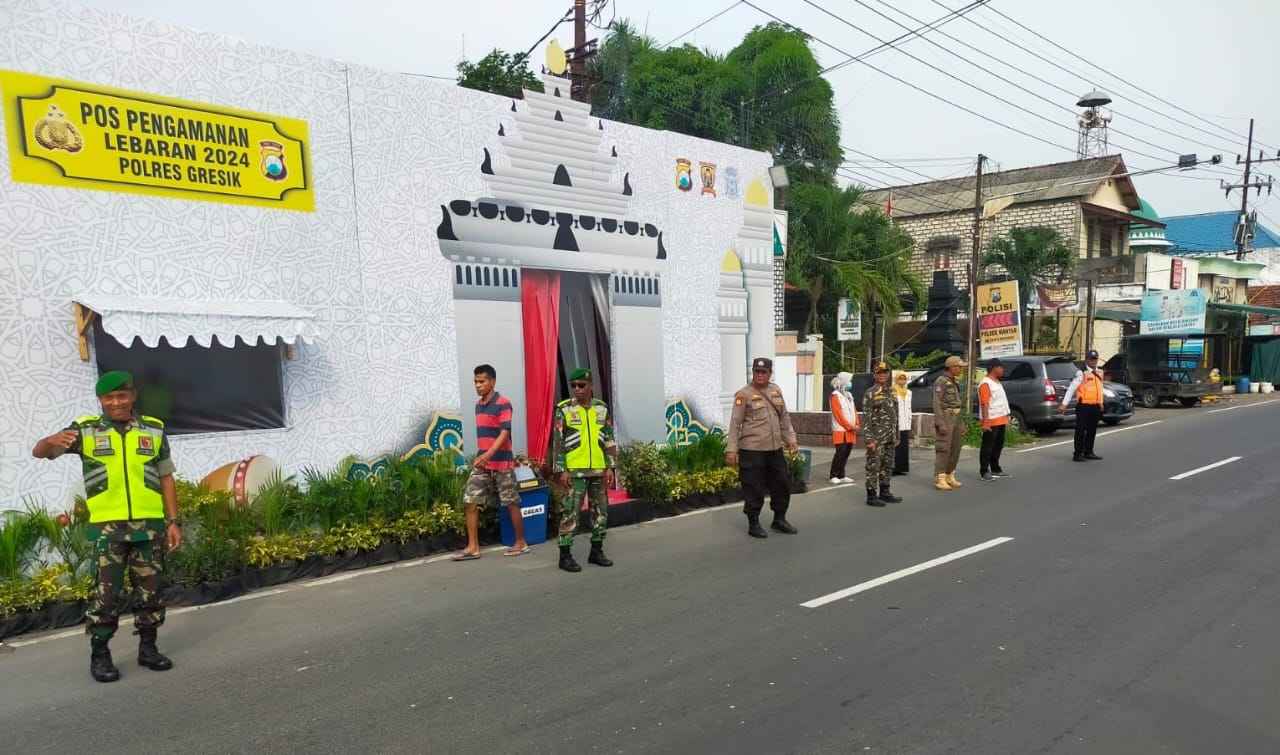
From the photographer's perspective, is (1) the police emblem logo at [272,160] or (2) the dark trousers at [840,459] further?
(2) the dark trousers at [840,459]

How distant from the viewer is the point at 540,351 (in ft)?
31.8

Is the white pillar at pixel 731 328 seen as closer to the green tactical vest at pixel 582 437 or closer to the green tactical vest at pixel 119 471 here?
the green tactical vest at pixel 582 437

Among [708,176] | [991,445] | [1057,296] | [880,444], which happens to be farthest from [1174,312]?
[708,176]

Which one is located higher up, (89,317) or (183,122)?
(183,122)

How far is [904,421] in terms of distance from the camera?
12211mm

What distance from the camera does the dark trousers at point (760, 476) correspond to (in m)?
8.22

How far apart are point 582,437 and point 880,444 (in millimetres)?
4737

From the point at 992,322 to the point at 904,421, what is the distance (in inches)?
270

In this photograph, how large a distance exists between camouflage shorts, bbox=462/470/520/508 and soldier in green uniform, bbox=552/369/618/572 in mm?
625

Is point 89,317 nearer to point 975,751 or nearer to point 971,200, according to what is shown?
point 975,751

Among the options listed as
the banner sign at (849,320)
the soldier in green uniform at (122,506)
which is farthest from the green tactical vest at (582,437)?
the banner sign at (849,320)

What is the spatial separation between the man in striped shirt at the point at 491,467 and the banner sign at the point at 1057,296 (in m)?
23.2

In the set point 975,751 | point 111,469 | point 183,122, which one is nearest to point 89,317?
point 183,122

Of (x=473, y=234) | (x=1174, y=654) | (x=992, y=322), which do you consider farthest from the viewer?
(x=992, y=322)
